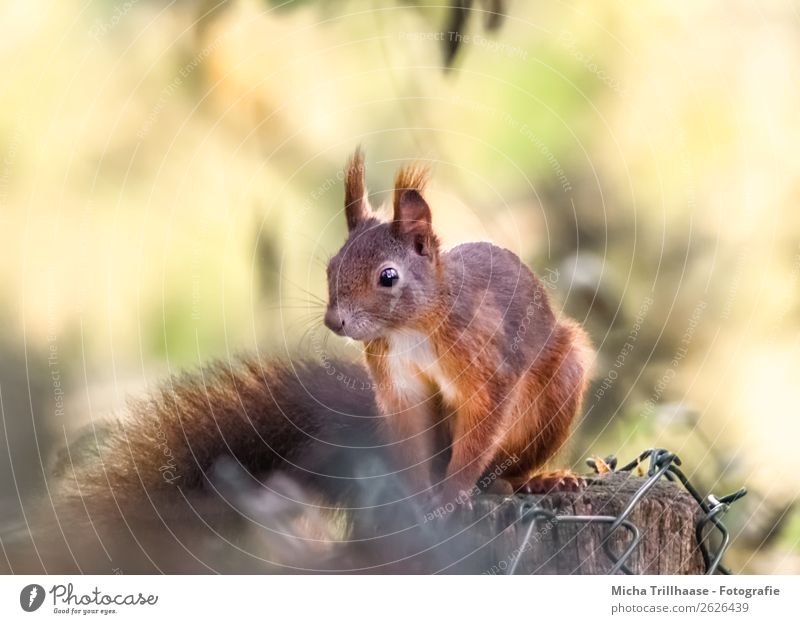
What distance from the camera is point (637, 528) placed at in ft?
4.13

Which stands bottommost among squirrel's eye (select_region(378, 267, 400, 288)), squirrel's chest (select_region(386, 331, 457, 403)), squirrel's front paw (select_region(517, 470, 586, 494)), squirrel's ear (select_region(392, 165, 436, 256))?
squirrel's front paw (select_region(517, 470, 586, 494))

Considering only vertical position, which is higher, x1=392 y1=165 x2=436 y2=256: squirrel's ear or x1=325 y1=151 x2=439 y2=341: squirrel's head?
x1=392 y1=165 x2=436 y2=256: squirrel's ear

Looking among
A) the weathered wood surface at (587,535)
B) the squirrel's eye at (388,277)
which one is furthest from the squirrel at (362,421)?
the weathered wood surface at (587,535)

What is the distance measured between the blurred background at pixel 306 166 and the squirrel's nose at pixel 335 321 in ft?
0.37

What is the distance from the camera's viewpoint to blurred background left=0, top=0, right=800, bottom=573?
1472 millimetres

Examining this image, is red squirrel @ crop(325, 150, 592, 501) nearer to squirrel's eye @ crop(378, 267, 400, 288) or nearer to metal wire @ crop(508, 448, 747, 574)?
squirrel's eye @ crop(378, 267, 400, 288)

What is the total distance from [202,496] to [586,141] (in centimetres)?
83

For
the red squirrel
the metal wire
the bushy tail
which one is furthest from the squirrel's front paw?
the bushy tail

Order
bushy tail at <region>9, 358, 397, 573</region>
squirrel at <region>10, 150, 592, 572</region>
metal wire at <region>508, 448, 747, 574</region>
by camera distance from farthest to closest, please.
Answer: bushy tail at <region>9, 358, 397, 573</region>, squirrel at <region>10, 150, 592, 572</region>, metal wire at <region>508, 448, 747, 574</region>

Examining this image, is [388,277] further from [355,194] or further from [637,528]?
[637,528]

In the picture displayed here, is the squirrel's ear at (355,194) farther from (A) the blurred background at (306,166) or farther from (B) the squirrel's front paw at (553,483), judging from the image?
(B) the squirrel's front paw at (553,483)

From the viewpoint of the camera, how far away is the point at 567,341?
1540mm

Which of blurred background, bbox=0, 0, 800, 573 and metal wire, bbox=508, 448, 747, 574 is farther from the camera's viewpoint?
blurred background, bbox=0, 0, 800, 573
